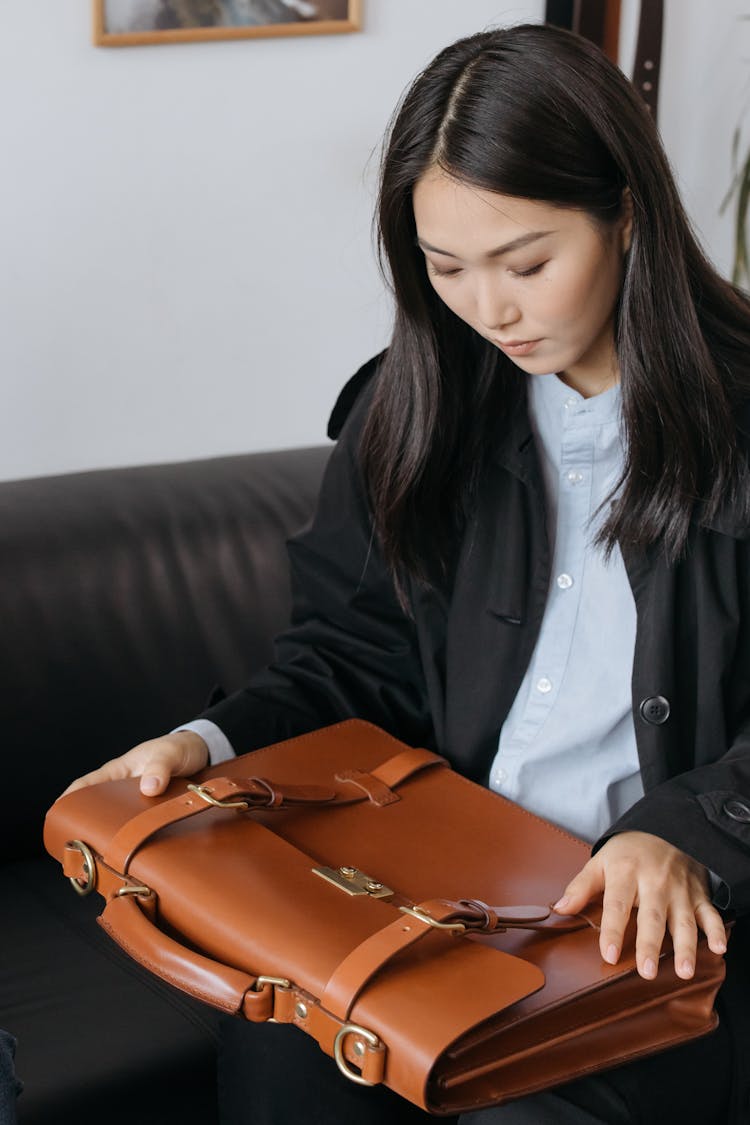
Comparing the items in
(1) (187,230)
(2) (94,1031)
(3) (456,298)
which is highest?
(3) (456,298)

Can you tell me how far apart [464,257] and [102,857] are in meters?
0.55

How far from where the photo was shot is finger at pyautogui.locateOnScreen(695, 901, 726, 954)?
3.41 ft

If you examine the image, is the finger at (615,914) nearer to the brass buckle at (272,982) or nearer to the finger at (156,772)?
the brass buckle at (272,982)

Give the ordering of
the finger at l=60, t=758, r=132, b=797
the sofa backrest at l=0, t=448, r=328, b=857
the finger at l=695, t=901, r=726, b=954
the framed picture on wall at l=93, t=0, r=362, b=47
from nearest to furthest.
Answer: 1. the finger at l=695, t=901, r=726, b=954
2. the finger at l=60, t=758, r=132, b=797
3. the sofa backrest at l=0, t=448, r=328, b=857
4. the framed picture on wall at l=93, t=0, r=362, b=47

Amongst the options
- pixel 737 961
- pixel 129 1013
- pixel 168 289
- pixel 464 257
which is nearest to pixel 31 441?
pixel 168 289

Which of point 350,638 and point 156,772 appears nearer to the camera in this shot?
point 156,772

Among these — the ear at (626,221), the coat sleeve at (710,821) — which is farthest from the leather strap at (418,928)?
the ear at (626,221)

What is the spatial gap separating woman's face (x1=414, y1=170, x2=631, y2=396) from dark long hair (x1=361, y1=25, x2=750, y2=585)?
0.04 feet

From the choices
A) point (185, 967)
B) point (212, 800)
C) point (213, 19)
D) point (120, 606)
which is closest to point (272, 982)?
point (185, 967)

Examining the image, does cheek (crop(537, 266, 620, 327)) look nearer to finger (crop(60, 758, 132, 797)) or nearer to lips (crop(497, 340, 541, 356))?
lips (crop(497, 340, 541, 356))

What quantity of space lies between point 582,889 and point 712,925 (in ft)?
0.31

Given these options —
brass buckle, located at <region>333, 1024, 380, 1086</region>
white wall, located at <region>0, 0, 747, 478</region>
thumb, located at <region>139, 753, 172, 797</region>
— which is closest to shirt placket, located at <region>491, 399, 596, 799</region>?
thumb, located at <region>139, 753, 172, 797</region>

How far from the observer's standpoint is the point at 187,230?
2.15 meters

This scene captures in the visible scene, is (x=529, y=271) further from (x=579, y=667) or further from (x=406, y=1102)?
(x=406, y=1102)
